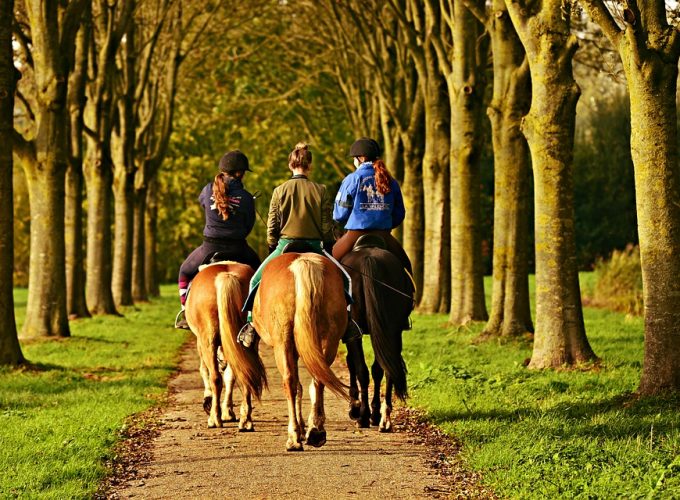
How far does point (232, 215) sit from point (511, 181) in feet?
22.8

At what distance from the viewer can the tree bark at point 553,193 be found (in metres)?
13.4

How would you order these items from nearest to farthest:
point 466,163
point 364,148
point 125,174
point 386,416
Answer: point 386,416, point 364,148, point 466,163, point 125,174

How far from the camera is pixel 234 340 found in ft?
33.6

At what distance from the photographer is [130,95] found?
28.6 m

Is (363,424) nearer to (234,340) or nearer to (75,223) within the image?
(234,340)

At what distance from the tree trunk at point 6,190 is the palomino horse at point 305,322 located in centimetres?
668

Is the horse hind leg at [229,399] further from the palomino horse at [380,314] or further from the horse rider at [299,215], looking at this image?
the palomino horse at [380,314]

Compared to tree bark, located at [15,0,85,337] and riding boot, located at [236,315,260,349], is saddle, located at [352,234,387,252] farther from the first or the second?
tree bark, located at [15,0,85,337]

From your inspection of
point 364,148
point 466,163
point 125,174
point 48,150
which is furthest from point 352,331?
point 125,174

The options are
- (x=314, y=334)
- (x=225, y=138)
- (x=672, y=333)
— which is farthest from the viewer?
(x=225, y=138)

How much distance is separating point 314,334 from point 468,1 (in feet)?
31.1

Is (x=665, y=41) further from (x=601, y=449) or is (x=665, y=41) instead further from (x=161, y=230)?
(x=161, y=230)

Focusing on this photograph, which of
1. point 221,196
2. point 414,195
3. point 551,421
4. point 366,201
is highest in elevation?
point 414,195

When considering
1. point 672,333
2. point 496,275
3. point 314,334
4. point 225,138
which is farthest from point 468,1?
point 225,138
